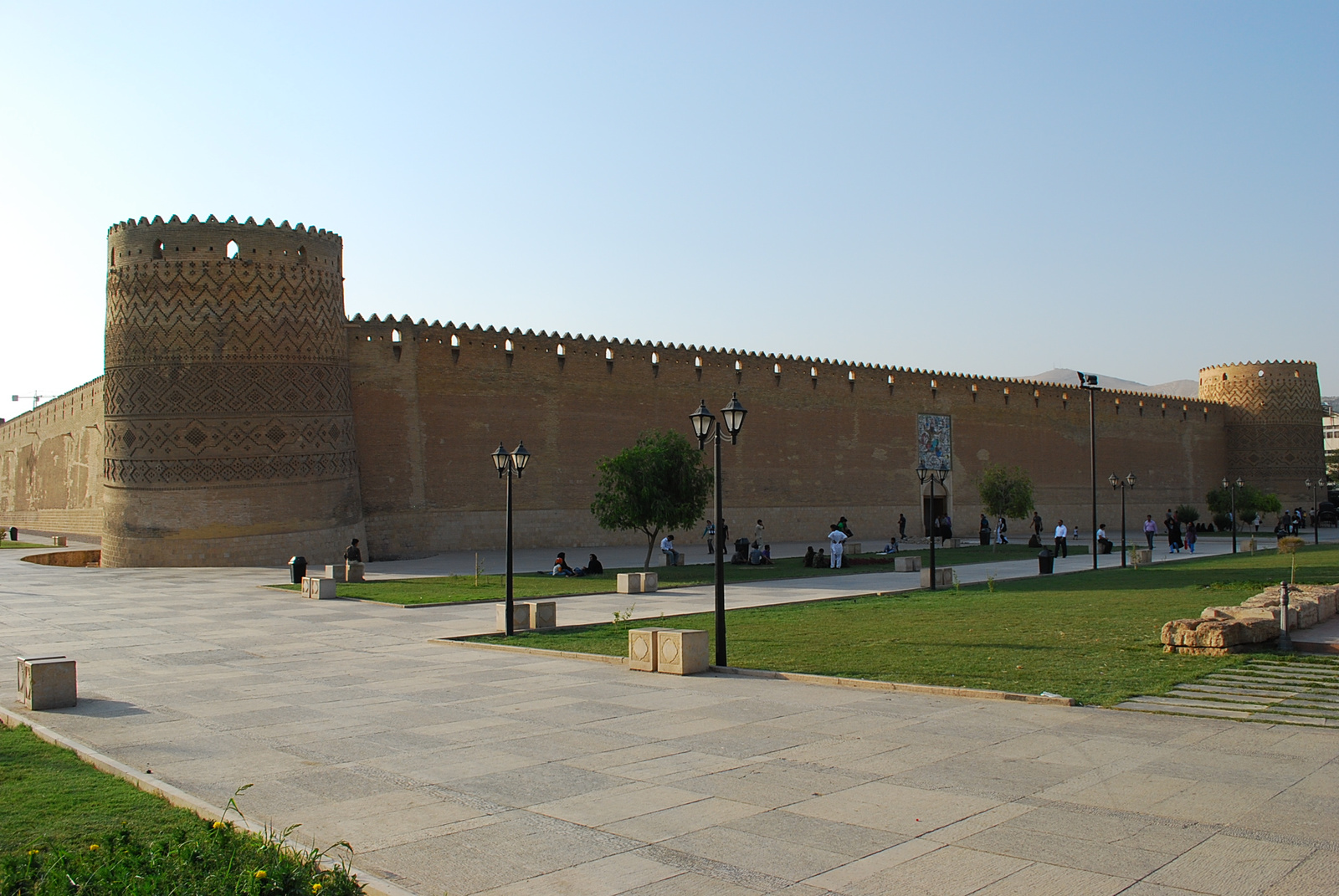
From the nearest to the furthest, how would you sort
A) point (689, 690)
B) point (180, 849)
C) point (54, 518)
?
point (180, 849) < point (689, 690) < point (54, 518)

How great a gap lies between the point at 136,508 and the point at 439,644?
13121mm

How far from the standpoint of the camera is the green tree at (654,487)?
18.7 metres

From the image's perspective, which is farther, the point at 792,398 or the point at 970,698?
the point at 792,398

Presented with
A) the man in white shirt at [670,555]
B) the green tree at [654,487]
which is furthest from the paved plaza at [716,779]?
the man in white shirt at [670,555]

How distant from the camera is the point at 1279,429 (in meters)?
40.9

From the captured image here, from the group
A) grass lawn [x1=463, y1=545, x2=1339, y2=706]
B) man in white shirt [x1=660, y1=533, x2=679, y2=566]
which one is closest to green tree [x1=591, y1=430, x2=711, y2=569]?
man in white shirt [x1=660, y1=533, x2=679, y2=566]

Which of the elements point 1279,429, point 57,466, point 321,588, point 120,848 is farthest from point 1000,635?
point 1279,429

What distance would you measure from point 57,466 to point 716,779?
34538mm

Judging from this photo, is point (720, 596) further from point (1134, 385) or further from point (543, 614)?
point (1134, 385)

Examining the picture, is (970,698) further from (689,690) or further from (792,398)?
(792,398)

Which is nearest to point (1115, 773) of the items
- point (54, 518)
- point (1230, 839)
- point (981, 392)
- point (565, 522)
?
point (1230, 839)

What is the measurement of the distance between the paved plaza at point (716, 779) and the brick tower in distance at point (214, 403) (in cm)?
1260

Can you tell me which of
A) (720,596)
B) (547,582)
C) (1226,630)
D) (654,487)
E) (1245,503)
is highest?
(654,487)

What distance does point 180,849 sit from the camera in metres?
3.46
